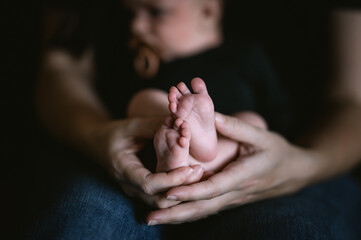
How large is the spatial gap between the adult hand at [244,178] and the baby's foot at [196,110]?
0.9 inches

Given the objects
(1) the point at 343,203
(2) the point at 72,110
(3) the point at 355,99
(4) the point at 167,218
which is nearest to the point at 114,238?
(4) the point at 167,218

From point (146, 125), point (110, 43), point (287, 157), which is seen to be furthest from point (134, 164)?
point (110, 43)

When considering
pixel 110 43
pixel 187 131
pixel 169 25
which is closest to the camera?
pixel 187 131

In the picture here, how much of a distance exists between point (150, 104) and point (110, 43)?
52 centimetres

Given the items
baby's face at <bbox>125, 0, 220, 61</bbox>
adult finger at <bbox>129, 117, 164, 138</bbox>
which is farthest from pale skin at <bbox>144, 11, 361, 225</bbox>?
baby's face at <bbox>125, 0, 220, 61</bbox>

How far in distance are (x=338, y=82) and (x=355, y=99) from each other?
66 millimetres

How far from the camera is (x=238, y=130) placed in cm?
47

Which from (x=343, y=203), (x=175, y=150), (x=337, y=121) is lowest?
(x=343, y=203)

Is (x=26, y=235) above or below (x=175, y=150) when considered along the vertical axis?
below

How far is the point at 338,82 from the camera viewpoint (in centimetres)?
81

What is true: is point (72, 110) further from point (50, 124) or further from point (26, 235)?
point (26, 235)

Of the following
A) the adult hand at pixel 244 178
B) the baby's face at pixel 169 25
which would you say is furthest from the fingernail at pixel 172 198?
the baby's face at pixel 169 25

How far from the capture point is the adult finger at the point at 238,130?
458 mm

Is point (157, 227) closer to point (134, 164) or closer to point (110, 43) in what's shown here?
point (134, 164)
